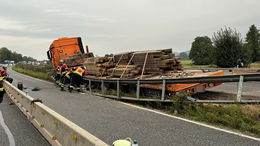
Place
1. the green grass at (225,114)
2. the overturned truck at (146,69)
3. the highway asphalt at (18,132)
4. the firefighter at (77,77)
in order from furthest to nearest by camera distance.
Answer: the firefighter at (77,77) → the overturned truck at (146,69) → the green grass at (225,114) → the highway asphalt at (18,132)

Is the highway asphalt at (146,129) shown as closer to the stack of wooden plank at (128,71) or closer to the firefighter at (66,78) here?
the stack of wooden plank at (128,71)

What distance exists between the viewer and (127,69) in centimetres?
1003

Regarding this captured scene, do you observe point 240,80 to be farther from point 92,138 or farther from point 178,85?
point 92,138

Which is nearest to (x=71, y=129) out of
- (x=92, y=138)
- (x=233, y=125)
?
(x=92, y=138)

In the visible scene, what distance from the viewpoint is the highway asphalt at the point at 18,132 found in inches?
196

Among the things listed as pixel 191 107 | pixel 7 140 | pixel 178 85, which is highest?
pixel 178 85

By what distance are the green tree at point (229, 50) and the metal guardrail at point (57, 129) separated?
22189mm

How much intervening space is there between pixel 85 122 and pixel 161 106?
9.23 ft

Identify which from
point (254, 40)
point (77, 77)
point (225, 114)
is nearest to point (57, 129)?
point (225, 114)

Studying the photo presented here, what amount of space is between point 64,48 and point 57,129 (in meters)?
14.2

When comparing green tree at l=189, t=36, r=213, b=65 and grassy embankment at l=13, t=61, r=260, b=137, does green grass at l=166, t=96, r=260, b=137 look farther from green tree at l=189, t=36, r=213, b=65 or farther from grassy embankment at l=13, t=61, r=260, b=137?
green tree at l=189, t=36, r=213, b=65

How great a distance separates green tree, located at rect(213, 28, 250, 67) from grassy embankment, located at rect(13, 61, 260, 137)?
19.3 m

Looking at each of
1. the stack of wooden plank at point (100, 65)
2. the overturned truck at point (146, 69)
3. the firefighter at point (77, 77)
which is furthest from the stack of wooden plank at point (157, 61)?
the firefighter at point (77, 77)

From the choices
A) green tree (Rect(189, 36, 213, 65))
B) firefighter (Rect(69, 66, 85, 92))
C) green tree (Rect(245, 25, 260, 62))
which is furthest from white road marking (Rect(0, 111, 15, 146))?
green tree (Rect(245, 25, 260, 62))
